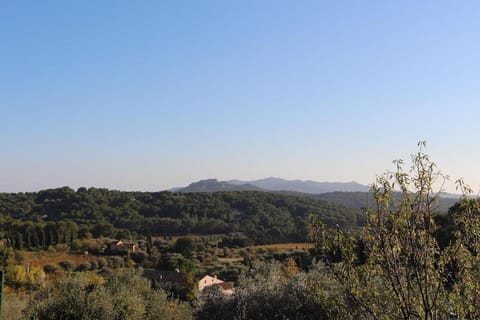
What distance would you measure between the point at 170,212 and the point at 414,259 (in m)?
83.3

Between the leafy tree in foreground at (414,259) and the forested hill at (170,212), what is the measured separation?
211ft

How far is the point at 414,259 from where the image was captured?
15.3 feet

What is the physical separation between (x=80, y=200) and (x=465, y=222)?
84.5 metres

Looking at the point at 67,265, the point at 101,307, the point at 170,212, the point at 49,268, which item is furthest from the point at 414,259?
the point at 170,212

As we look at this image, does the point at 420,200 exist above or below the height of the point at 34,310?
above

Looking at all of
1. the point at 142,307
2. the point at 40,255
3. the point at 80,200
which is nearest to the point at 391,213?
the point at 142,307

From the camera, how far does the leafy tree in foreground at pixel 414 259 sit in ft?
15.3

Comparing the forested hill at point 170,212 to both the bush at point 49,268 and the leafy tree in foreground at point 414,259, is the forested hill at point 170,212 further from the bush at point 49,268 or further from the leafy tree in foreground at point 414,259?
the leafy tree in foreground at point 414,259

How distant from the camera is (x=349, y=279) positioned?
529cm

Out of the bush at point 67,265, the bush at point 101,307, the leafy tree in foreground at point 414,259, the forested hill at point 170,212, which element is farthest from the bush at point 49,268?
the leafy tree in foreground at point 414,259

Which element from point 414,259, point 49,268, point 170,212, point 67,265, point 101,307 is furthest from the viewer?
point 170,212

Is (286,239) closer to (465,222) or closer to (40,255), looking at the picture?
(40,255)

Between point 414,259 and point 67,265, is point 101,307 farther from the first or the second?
point 67,265

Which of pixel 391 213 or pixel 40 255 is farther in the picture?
pixel 40 255
